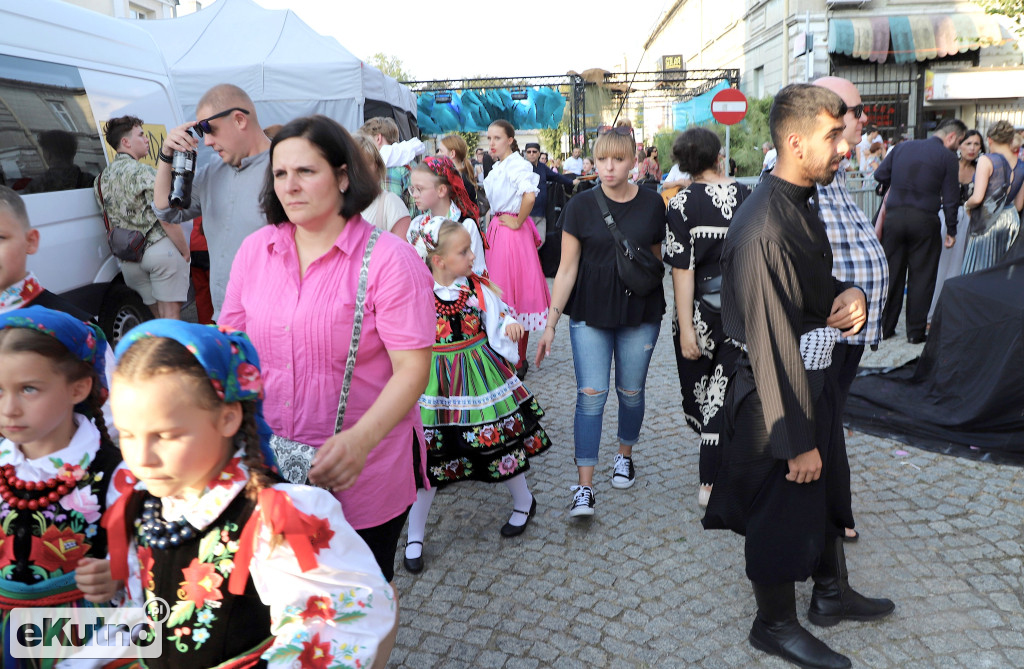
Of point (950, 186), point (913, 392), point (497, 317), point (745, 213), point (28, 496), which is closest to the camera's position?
point (28, 496)

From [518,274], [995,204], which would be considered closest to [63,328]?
[518,274]

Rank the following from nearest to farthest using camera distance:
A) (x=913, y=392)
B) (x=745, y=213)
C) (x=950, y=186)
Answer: (x=745, y=213) < (x=913, y=392) < (x=950, y=186)

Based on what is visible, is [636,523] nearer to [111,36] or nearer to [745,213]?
[745,213]

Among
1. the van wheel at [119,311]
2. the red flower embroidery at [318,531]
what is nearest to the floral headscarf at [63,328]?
the red flower embroidery at [318,531]

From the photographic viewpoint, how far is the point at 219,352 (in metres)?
A: 1.53

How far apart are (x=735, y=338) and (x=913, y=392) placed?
3.63 meters

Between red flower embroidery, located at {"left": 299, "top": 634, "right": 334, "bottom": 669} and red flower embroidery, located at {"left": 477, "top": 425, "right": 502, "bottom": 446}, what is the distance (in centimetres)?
221

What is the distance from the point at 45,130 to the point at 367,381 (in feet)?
13.1

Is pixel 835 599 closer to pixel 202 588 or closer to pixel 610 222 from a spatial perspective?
pixel 610 222

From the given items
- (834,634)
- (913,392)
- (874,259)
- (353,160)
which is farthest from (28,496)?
(913,392)

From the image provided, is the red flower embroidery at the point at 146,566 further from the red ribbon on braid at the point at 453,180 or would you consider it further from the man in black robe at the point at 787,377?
the red ribbon on braid at the point at 453,180

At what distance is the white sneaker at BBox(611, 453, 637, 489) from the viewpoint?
4398mm

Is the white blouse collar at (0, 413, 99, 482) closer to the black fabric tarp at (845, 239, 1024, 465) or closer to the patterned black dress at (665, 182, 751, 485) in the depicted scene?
the patterned black dress at (665, 182, 751, 485)

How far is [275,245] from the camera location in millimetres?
2178
